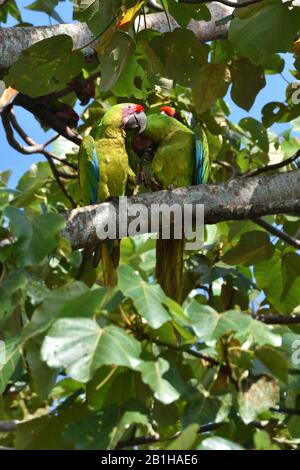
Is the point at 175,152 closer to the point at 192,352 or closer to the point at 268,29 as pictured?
the point at 268,29

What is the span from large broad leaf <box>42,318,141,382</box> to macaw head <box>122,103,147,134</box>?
74.8 inches

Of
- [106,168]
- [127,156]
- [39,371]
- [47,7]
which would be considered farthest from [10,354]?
[47,7]

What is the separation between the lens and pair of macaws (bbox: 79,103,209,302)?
326cm

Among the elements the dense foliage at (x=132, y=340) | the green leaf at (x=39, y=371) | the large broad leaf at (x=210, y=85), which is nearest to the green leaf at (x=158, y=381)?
the dense foliage at (x=132, y=340)

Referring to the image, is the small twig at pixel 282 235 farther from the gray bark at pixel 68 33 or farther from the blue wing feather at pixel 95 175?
the gray bark at pixel 68 33

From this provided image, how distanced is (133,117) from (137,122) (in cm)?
Answer: 3

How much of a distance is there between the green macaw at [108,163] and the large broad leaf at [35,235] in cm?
126

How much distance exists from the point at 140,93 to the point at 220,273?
755 millimetres

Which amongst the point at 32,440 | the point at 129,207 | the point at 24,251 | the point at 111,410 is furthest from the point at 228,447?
the point at 129,207

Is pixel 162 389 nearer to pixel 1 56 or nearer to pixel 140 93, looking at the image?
pixel 1 56

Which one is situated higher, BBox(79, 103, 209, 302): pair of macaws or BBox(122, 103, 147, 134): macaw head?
BBox(122, 103, 147, 134): macaw head

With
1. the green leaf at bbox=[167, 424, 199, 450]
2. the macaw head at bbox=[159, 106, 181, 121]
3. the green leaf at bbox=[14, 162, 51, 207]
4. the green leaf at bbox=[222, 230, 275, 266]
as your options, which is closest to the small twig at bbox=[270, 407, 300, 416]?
the green leaf at bbox=[167, 424, 199, 450]

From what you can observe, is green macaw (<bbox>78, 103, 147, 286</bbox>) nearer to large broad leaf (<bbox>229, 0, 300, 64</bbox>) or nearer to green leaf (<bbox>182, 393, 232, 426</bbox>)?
large broad leaf (<bbox>229, 0, 300, 64</bbox>)

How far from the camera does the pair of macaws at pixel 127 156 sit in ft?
10.7
